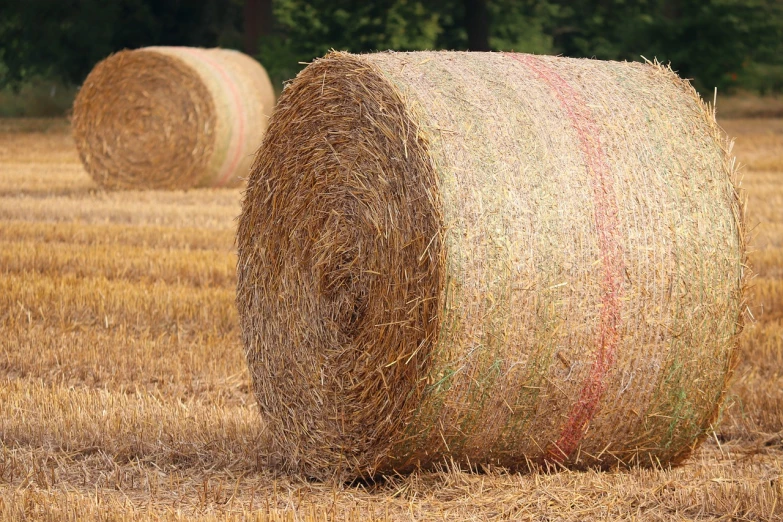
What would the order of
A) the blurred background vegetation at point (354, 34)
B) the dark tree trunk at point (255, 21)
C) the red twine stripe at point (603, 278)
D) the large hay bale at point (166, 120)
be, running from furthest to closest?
1. the dark tree trunk at point (255, 21)
2. the blurred background vegetation at point (354, 34)
3. the large hay bale at point (166, 120)
4. the red twine stripe at point (603, 278)

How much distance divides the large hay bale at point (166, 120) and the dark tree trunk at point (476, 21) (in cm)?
1310

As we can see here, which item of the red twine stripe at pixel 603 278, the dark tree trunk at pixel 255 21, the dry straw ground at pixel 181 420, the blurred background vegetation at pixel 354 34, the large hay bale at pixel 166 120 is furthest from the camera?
the dark tree trunk at pixel 255 21

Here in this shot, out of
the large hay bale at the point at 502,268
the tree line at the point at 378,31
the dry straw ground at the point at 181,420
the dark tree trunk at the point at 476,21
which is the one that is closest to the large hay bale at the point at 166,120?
the dry straw ground at the point at 181,420

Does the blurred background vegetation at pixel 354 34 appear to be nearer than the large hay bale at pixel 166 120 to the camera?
No

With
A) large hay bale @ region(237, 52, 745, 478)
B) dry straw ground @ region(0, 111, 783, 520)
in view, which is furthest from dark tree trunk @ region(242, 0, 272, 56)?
large hay bale @ region(237, 52, 745, 478)

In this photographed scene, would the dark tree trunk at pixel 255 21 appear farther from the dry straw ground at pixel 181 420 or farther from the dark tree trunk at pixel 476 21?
the dry straw ground at pixel 181 420

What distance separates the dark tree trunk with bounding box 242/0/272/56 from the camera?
2858cm

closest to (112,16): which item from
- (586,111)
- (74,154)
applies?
(74,154)

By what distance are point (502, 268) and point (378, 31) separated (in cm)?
2442

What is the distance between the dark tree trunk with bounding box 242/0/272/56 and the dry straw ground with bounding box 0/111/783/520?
18.3 metres

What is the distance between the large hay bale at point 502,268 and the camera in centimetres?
450

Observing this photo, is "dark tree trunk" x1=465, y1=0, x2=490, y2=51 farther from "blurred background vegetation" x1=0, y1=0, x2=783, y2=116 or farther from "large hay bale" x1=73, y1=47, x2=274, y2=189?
"large hay bale" x1=73, y1=47, x2=274, y2=189

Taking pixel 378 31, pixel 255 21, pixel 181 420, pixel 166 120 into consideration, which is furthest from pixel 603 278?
pixel 255 21

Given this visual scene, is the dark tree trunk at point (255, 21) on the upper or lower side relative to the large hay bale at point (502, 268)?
lower
